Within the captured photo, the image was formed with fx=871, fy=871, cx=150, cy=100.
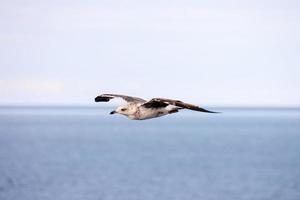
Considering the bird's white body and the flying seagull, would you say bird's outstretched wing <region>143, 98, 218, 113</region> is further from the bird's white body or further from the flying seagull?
the bird's white body

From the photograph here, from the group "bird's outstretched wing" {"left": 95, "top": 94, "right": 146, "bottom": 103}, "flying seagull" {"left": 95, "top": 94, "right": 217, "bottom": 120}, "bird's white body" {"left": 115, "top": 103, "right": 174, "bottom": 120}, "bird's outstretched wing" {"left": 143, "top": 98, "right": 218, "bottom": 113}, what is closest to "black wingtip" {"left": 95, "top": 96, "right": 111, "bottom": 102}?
"bird's outstretched wing" {"left": 95, "top": 94, "right": 146, "bottom": 103}

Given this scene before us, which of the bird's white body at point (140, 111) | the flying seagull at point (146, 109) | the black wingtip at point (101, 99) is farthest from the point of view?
the black wingtip at point (101, 99)

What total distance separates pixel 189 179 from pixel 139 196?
28.0 meters

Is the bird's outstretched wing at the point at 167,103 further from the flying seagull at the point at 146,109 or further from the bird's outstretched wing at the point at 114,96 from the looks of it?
the bird's outstretched wing at the point at 114,96

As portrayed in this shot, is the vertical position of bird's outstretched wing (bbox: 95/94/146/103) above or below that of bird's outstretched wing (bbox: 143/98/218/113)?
above

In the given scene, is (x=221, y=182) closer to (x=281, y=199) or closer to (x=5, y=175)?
(x=281, y=199)

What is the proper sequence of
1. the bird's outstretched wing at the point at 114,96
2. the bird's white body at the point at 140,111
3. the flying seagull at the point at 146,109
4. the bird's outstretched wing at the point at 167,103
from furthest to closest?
1. the bird's outstretched wing at the point at 114,96
2. the bird's white body at the point at 140,111
3. the flying seagull at the point at 146,109
4. the bird's outstretched wing at the point at 167,103

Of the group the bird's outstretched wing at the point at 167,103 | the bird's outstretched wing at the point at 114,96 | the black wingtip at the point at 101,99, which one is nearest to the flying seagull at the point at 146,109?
the bird's outstretched wing at the point at 167,103

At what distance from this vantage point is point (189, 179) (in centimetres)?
17400

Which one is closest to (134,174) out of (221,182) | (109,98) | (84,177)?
(84,177)

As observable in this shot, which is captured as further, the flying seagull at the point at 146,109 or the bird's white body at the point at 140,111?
the bird's white body at the point at 140,111

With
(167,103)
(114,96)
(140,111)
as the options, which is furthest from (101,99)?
(167,103)

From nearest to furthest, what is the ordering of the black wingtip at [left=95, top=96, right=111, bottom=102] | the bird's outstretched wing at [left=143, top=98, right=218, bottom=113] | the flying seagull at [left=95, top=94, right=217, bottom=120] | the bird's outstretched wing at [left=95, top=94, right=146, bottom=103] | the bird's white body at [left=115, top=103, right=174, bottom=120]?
1. the bird's outstretched wing at [left=143, top=98, right=218, bottom=113]
2. the flying seagull at [left=95, top=94, right=217, bottom=120]
3. the bird's white body at [left=115, top=103, right=174, bottom=120]
4. the bird's outstretched wing at [left=95, top=94, right=146, bottom=103]
5. the black wingtip at [left=95, top=96, right=111, bottom=102]

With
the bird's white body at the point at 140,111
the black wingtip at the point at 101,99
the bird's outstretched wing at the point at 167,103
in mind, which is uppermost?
the black wingtip at the point at 101,99
